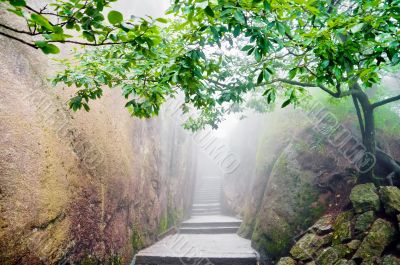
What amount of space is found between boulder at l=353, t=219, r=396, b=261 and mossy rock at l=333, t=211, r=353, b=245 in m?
0.34

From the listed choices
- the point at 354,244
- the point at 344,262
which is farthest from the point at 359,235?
the point at 344,262

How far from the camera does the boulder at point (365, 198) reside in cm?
457

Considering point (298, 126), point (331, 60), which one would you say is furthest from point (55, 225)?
point (298, 126)

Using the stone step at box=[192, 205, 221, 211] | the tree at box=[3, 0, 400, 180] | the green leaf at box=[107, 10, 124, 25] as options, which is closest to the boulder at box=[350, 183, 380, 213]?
the tree at box=[3, 0, 400, 180]

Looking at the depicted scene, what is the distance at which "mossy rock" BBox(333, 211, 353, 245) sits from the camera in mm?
4480

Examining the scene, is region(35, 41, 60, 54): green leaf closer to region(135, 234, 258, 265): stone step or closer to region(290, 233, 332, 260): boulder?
region(290, 233, 332, 260): boulder

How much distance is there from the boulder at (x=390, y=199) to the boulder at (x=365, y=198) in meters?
0.12

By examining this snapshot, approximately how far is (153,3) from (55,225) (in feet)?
29.8

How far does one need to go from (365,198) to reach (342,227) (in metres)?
0.66

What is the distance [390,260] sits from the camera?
3801 millimetres

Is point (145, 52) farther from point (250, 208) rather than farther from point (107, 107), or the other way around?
point (250, 208)

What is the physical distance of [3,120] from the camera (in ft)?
9.05

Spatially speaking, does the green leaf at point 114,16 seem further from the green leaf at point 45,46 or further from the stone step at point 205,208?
the stone step at point 205,208

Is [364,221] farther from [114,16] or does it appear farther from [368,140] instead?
[114,16]
